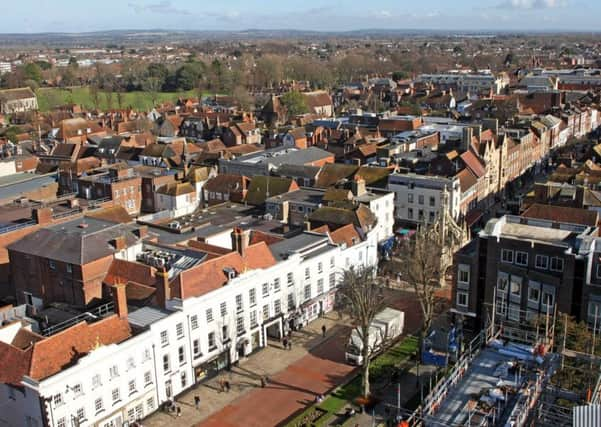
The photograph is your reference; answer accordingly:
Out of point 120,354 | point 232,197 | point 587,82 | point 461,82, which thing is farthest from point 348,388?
point 587,82

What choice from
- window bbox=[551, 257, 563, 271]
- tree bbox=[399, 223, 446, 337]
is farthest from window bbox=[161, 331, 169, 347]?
window bbox=[551, 257, 563, 271]

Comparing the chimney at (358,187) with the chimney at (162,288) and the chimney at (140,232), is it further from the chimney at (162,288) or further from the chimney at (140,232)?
the chimney at (162,288)

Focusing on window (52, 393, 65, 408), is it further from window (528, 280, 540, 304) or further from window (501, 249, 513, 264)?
window (528, 280, 540, 304)

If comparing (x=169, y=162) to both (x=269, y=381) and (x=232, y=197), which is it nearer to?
(x=232, y=197)

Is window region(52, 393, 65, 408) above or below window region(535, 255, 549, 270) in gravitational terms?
below

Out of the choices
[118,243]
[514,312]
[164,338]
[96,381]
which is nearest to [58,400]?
[96,381]

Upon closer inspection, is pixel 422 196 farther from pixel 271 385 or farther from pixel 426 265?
pixel 271 385
